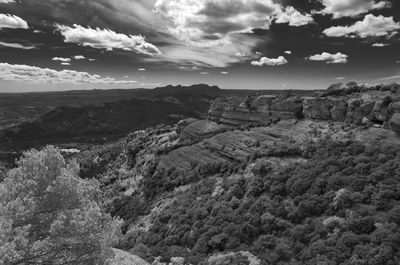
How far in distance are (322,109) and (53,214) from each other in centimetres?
5519

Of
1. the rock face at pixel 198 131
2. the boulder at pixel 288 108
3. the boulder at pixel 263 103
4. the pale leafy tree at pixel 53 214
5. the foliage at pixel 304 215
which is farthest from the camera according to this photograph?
the rock face at pixel 198 131

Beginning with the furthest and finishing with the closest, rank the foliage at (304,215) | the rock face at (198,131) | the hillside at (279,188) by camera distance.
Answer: the rock face at (198,131), the hillside at (279,188), the foliage at (304,215)

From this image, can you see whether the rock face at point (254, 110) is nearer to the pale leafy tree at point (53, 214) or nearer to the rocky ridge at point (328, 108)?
the rocky ridge at point (328, 108)

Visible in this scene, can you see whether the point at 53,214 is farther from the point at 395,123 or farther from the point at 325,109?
the point at 325,109

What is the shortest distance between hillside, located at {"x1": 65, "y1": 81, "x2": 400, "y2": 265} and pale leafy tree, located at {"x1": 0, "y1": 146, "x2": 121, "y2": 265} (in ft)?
72.6

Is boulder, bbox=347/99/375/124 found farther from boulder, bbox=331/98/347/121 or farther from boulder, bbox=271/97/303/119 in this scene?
boulder, bbox=271/97/303/119

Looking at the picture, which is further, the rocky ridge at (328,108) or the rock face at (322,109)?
the rocky ridge at (328,108)

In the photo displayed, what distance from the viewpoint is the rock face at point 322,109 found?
178ft

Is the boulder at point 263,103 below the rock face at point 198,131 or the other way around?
the other way around

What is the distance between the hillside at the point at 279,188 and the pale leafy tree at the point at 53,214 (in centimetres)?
2213

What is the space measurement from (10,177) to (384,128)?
49.2 metres

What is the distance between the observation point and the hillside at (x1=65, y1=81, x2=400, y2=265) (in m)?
36.6

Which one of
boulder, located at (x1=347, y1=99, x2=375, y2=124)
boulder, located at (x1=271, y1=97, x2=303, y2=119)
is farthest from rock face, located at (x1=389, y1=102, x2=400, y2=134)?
boulder, located at (x1=271, y1=97, x2=303, y2=119)

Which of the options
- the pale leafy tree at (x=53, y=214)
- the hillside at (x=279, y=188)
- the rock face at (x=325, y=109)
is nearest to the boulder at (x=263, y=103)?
the hillside at (x=279, y=188)
